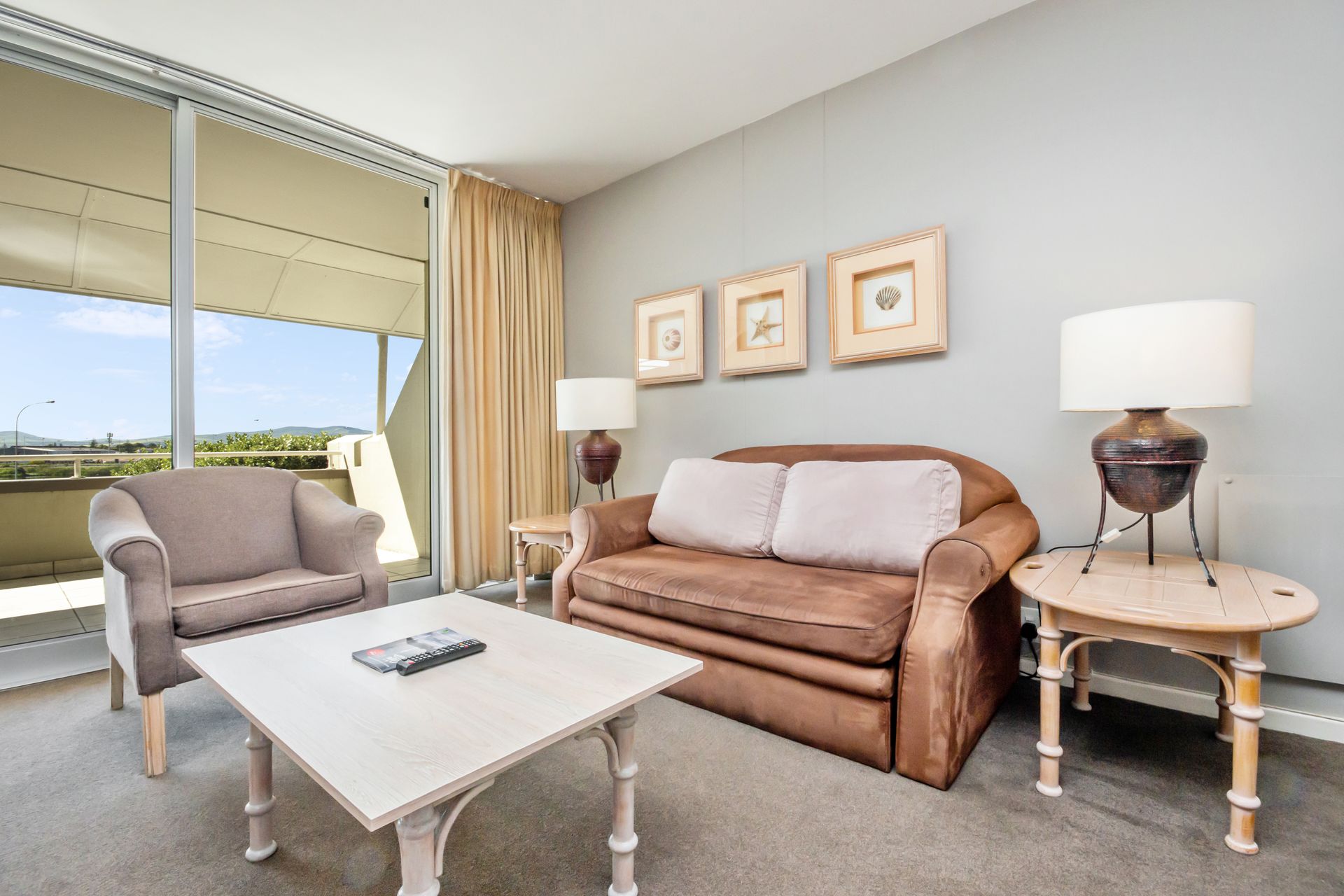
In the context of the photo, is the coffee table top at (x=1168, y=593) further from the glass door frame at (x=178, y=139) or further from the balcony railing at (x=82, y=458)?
the balcony railing at (x=82, y=458)

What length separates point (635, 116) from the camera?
2986mm

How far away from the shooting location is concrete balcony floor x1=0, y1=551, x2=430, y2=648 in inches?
91.6

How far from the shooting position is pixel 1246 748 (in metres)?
1.29

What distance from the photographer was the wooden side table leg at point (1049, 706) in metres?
1.48

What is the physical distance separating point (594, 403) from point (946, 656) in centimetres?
210

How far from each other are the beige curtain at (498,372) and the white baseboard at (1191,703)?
2786 millimetres

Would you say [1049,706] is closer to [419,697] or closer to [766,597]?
[766,597]

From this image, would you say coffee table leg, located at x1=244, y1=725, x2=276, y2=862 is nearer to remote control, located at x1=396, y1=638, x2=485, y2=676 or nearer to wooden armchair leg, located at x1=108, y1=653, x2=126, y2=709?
remote control, located at x1=396, y1=638, x2=485, y2=676

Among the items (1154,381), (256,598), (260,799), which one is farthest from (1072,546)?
(256,598)

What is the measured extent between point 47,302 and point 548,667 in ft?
8.79

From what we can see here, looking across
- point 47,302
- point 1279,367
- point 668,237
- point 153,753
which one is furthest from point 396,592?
point 1279,367

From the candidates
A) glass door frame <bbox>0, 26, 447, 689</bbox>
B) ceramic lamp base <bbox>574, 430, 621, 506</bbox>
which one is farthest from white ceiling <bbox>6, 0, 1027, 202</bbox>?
ceramic lamp base <bbox>574, 430, 621, 506</bbox>

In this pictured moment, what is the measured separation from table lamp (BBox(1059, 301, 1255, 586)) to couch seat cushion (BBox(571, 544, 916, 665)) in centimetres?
62

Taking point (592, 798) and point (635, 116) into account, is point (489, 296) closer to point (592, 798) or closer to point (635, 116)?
point (635, 116)
